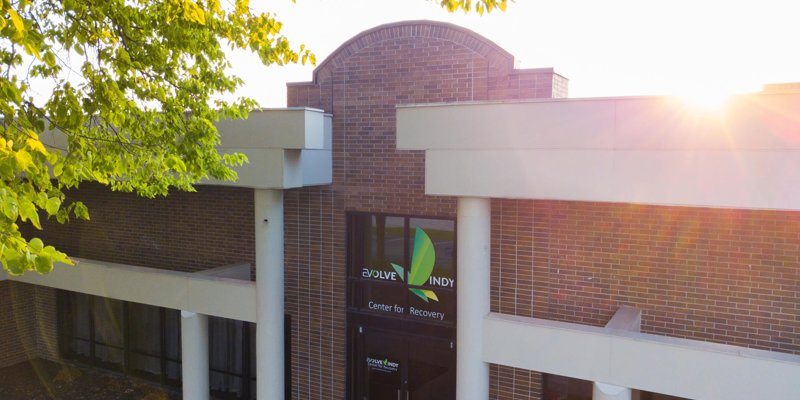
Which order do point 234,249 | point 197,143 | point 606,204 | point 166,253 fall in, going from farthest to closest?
point 166,253
point 234,249
point 606,204
point 197,143

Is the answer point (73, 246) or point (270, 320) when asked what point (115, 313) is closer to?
point (73, 246)

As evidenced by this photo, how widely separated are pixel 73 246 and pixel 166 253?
3.14 metres

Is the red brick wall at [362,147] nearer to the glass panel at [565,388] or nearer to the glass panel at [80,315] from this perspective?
the glass panel at [565,388]

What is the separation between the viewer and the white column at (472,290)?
8.79m

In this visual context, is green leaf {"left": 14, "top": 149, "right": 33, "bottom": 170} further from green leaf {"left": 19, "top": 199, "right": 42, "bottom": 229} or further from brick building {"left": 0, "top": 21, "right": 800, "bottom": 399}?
brick building {"left": 0, "top": 21, "right": 800, "bottom": 399}

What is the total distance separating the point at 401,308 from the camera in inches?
443

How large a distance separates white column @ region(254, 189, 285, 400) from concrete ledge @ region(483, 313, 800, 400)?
388cm

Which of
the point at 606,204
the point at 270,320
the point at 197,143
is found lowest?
the point at 270,320

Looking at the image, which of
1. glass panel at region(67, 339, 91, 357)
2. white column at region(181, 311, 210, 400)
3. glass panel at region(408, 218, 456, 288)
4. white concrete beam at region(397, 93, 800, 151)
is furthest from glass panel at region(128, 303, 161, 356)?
white concrete beam at region(397, 93, 800, 151)

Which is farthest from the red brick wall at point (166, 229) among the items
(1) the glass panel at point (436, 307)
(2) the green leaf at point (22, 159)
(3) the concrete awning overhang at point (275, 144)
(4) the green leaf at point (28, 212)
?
(2) the green leaf at point (22, 159)

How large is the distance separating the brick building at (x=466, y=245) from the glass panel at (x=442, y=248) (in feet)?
0.13

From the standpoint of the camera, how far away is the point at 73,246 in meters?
15.3

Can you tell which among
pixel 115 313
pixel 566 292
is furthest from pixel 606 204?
pixel 115 313

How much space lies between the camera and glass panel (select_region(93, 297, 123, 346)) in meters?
15.2
